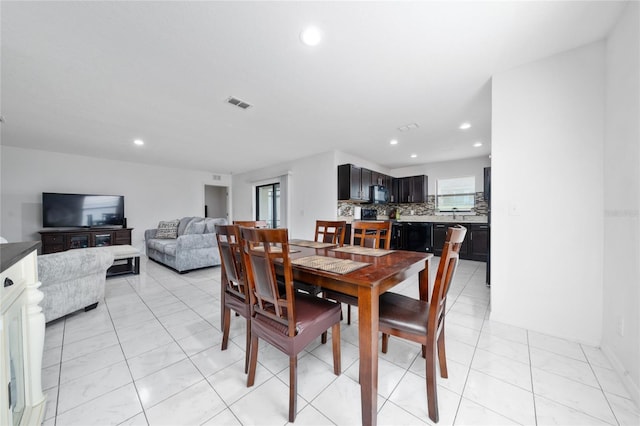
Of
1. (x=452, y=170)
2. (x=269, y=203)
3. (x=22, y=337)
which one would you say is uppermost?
(x=452, y=170)

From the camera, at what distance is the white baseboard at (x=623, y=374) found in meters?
1.27

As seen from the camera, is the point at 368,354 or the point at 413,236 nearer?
the point at 368,354

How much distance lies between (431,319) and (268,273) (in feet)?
2.92

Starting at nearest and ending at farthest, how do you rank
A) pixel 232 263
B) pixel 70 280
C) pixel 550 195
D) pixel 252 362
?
pixel 252 362, pixel 232 263, pixel 550 195, pixel 70 280

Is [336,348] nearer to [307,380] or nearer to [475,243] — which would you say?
[307,380]

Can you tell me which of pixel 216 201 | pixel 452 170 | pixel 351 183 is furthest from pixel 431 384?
pixel 216 201

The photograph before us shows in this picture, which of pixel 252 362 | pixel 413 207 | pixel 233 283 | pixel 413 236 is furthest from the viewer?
pixel 413 207

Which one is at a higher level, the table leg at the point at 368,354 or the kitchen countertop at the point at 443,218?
the kitchen countertop at the point at 443,218

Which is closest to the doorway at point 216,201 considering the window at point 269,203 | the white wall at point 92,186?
the white wall at point 92,186

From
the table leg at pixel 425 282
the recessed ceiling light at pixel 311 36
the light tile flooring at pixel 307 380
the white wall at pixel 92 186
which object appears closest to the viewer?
the light tile flooring at pixel 307 380

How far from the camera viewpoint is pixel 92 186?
5.17m

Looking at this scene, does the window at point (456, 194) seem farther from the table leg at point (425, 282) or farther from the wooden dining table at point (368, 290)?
the wooden dining table at point (368, 290)

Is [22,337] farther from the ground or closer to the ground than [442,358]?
farther from the ground

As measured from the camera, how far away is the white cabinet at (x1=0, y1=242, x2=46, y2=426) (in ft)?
2.87
